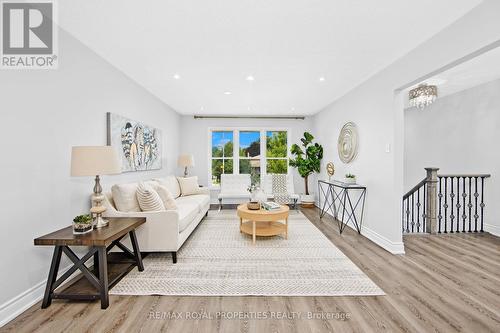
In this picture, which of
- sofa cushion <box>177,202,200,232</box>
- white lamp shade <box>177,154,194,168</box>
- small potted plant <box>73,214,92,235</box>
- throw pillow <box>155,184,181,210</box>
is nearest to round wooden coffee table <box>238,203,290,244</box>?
sofa cushion <box>177,202,200,232</box>

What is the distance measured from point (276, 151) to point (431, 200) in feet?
12.1

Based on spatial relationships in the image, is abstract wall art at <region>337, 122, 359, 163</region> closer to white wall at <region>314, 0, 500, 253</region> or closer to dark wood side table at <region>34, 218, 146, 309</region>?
white wall at <region>314, 0, 500, 253</region>

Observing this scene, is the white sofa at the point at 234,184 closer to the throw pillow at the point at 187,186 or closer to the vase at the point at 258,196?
the throw pillow at the point at 187,186

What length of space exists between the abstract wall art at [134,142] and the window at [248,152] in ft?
6.77

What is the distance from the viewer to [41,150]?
81.3 inches

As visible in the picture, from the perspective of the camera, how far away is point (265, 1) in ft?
6.11

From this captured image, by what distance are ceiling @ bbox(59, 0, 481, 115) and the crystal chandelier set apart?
0.89 metres

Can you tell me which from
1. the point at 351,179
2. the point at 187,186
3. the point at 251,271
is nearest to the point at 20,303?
the point at 251,271

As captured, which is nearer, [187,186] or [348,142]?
[348,142]

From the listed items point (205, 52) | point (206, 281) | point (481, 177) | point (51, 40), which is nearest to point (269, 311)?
point (206, 281)

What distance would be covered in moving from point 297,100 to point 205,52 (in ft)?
8.62

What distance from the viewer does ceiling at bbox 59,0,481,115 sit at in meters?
1.94

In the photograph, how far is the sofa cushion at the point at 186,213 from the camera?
2.98 meters

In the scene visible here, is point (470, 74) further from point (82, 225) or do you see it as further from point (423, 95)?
point (82, 225)
